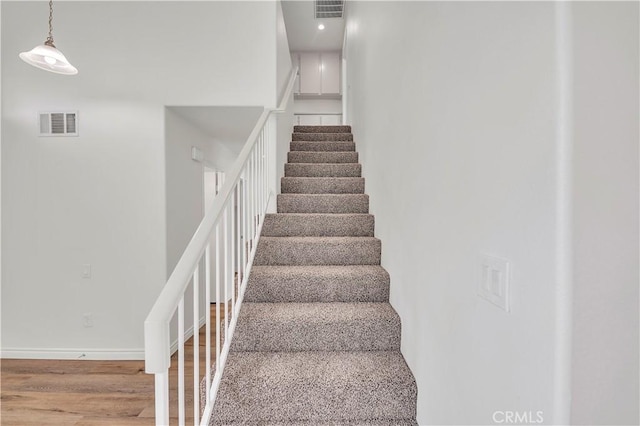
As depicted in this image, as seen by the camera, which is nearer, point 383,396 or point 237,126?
point 383,396

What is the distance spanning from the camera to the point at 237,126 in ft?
12.0

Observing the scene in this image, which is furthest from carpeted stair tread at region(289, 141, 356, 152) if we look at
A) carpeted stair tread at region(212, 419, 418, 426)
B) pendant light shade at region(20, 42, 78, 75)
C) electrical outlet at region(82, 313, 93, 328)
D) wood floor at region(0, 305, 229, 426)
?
carpeted stair tread at region(212, 419, 418, 426)

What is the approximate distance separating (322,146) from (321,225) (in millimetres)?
1716

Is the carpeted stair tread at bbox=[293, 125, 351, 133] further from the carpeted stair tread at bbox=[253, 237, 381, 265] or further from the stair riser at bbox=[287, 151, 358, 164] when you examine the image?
the carpeted stair tread at bbox=[253, 237, 381, 265]

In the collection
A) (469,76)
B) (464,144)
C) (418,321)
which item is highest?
(469,76)

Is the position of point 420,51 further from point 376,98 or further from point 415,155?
point 376,98

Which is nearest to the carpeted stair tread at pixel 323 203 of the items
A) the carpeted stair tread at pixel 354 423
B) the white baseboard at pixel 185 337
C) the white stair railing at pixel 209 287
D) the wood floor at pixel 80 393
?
the white stair railing at pixel 209 287

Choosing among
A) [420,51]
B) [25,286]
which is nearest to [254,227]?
[420,51]

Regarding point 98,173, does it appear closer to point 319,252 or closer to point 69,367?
point 69,367

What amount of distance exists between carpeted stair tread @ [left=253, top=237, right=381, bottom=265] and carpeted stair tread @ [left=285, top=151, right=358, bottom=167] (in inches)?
63.1

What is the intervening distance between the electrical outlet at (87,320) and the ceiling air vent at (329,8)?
15.3 feet

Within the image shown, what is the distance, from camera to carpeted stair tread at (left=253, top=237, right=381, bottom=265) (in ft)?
7.48

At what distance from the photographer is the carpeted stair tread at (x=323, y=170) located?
3.38m

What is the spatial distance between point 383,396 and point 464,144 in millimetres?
1132
